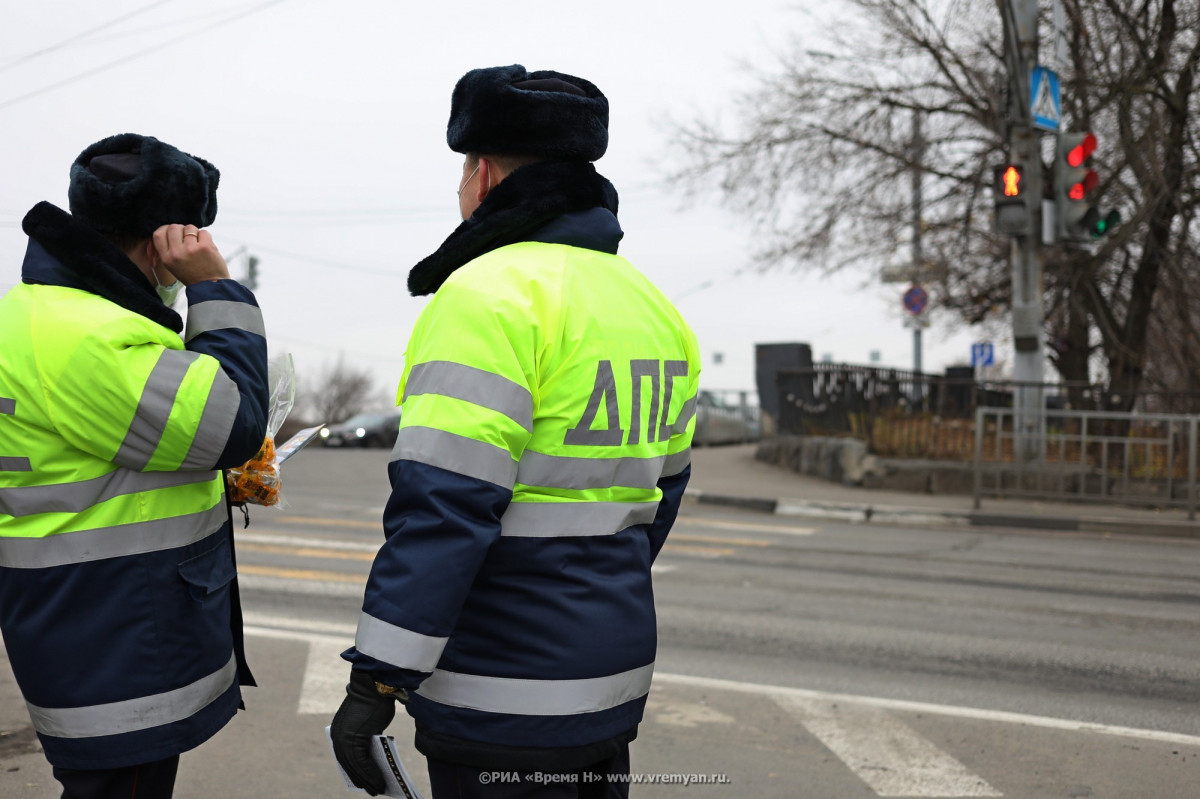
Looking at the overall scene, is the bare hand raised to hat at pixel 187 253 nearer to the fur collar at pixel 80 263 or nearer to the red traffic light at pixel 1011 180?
the fur collar at pixel 80 263

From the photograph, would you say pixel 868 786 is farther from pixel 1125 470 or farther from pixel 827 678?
pixel 1125 470

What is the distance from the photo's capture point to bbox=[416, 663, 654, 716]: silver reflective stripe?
2033mm

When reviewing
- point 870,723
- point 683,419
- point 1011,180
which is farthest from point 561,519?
point 1011,180

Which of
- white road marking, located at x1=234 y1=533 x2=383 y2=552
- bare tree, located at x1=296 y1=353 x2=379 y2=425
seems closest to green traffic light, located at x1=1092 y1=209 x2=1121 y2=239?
white road marking, located at x1=234 y1=533 x2=383 y2=552

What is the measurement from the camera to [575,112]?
7.03 feet

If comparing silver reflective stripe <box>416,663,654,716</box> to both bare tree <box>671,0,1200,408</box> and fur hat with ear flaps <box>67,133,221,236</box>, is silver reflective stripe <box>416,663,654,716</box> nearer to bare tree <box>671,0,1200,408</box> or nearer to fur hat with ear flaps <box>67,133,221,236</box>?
fur hat with ear flaps <box>67,133,221,236</box>

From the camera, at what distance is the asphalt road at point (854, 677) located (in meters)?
4.07

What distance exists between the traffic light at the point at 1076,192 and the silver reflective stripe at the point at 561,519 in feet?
41.0

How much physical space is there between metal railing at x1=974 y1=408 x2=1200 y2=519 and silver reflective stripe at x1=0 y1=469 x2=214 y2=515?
1167 centimetres

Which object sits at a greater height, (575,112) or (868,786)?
(575,112)

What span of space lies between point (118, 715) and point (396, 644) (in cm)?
73

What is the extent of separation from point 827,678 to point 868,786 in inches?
56.3

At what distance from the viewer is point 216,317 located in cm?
235

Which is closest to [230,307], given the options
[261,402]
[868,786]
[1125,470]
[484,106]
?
[261,402]
